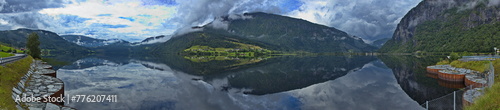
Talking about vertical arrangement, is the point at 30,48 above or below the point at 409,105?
above

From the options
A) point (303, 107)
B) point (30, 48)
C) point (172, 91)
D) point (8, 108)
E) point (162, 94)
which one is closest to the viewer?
point (8, 108)

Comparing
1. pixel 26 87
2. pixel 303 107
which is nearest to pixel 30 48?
pixel 26 87

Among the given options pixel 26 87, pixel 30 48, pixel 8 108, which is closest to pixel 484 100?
pixel 8 108

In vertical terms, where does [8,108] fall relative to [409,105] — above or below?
above

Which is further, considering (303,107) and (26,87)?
(303,107)

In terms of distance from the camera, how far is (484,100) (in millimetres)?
14922

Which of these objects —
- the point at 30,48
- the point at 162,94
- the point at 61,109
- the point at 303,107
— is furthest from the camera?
the point at 30,48

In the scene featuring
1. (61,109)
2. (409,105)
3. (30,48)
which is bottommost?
(409,105)

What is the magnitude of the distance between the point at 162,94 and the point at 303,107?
49.6 ft

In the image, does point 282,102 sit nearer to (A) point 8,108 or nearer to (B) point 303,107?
(B) point 303,107

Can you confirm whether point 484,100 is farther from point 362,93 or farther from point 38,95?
point 38,95

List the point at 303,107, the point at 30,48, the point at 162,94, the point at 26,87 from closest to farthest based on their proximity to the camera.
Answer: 1. the point at 26,87
2. the point at 303,107
3. the point at 162,94
4. the point at 30,48

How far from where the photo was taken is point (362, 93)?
30.4 meters

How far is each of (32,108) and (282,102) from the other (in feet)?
61.3
